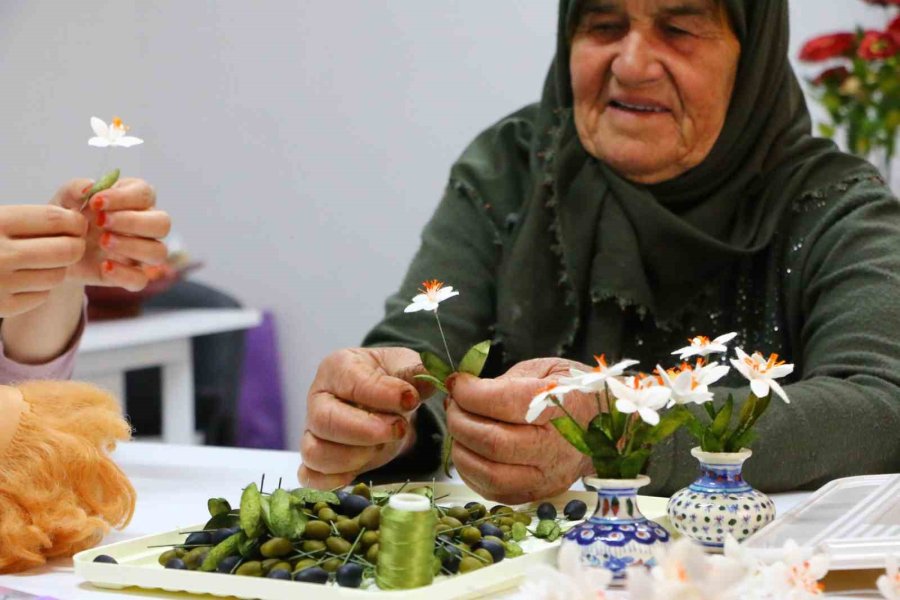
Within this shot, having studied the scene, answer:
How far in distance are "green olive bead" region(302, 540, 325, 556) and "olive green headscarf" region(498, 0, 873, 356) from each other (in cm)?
85

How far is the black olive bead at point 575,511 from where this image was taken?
1074 mm

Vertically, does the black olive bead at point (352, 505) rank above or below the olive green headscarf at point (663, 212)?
below

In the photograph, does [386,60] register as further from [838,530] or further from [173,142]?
[838,530]

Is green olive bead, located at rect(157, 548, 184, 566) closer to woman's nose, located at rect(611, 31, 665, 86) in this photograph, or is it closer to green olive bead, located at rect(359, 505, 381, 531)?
green olive bead, located at rect(359, 505, 381, 531)

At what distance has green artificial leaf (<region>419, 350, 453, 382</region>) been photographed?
111cm

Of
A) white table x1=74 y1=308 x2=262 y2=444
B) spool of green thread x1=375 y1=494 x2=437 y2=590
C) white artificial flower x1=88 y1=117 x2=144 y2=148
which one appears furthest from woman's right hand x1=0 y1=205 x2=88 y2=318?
white table x1=74 y1=308 x2=262 y2=444

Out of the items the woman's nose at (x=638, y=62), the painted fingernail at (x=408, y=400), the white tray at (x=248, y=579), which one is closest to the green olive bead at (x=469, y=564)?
the white tray at (x=248, y=579)

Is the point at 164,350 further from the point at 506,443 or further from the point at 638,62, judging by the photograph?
the point at 506,443

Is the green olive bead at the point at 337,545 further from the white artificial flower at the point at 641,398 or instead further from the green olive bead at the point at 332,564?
the white artificial flower at the point at 641,398

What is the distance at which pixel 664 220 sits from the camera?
166 cm

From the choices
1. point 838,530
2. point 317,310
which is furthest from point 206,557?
point 317,310

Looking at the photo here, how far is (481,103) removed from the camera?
3.55 meters

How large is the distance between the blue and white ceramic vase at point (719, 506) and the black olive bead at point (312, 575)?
0.96 feet

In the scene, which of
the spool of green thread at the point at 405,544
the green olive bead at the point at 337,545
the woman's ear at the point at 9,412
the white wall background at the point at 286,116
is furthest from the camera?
the white wall background at the point at 286,116
